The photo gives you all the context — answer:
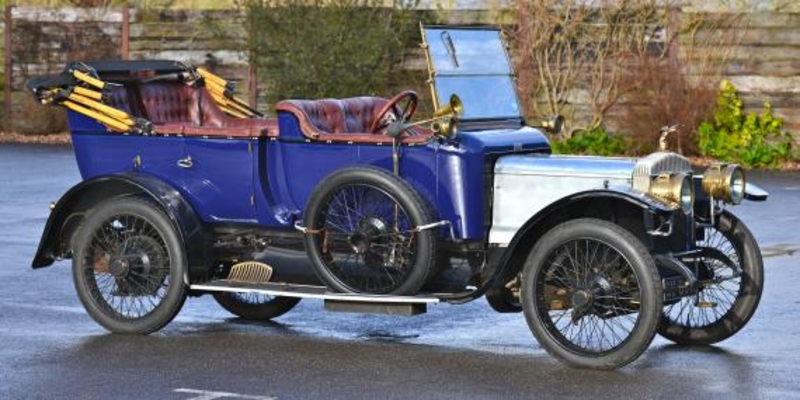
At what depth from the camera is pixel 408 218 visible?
27.5 feet

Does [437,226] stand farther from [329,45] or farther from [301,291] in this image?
[329,45]

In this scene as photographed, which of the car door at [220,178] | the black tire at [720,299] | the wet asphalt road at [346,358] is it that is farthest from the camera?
the car door at [220,178]

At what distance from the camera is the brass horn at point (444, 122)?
828 cm

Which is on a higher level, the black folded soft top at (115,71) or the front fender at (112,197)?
the black folded soft top at (115,71)

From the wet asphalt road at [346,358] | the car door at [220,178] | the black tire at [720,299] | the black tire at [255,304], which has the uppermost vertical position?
the car door at [220,178]

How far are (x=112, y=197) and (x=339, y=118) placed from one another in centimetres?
127

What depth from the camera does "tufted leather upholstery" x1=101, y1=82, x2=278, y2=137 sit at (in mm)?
9562

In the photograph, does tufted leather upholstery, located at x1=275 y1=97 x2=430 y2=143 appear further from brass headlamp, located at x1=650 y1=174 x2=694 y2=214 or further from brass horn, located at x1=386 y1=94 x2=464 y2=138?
brass headlamp, located at x1=650 y1=174 x2=694 y2=214

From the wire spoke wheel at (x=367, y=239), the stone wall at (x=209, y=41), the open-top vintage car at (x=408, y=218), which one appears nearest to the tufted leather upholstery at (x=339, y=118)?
the open-top vintage car at (x=408, y=218)

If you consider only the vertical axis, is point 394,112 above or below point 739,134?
above

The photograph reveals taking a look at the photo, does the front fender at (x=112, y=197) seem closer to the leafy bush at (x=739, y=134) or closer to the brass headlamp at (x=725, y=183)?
the brass headlamp at (x=725, y=183)

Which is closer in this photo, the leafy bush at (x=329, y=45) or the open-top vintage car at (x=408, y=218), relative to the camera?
the open-top vintage car at (x=408, y=218)

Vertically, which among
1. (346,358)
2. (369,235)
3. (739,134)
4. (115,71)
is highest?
(115,71)

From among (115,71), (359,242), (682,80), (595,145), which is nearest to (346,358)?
(359,242)
